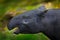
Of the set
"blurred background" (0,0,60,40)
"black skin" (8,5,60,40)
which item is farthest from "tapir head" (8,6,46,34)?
"blurred background" (0,0,60,40)

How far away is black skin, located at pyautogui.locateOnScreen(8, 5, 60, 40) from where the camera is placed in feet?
16.0

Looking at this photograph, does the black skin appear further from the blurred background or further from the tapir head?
the blurred background

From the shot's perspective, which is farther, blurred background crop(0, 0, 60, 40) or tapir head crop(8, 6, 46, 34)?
blurred background crop(0, 0, 60, 40)

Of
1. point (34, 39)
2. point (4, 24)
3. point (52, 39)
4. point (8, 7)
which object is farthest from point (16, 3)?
point (52, 39)

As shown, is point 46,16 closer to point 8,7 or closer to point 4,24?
point 4,24

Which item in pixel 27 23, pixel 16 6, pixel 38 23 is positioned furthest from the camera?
pixel 16 6

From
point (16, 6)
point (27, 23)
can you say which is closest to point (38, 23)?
point (27, 23)

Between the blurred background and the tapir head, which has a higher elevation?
the tapir head

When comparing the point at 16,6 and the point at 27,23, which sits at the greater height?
the point at 27,23

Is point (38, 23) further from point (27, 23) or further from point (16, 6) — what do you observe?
point (16, 6)

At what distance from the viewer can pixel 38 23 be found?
501 centimetres

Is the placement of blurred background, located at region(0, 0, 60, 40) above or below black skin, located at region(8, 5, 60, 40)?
below

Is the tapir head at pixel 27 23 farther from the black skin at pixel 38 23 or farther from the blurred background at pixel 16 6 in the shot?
the blurred background at pixel 16 6

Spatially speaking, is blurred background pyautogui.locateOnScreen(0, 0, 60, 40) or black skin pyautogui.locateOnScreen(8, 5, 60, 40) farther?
blurred background pyautogui.locateOnScreen(0, 0, 60, 40)
